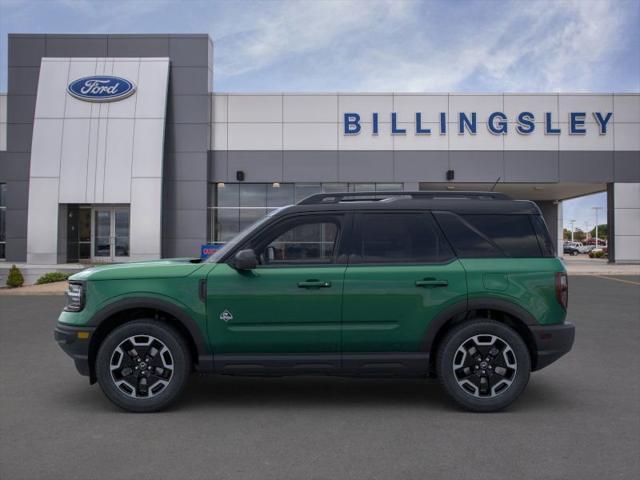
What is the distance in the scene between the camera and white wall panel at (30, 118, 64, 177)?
26.6 metres

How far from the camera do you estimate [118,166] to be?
26.4 metres

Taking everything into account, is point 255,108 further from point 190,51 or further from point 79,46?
point 79,46

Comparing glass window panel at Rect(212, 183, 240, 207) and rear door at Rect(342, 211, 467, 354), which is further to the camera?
glass window panel at Rect(212, 183, 240, 207)

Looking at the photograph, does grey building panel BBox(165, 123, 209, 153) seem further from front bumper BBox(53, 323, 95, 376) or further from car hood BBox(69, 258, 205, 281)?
front bumper BBox(53, 323, 95, 376)

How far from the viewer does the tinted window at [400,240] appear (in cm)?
505

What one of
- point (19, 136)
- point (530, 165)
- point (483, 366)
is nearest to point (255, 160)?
point (19, 136)

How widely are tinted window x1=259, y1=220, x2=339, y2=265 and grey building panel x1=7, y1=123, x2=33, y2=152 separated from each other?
2697cm

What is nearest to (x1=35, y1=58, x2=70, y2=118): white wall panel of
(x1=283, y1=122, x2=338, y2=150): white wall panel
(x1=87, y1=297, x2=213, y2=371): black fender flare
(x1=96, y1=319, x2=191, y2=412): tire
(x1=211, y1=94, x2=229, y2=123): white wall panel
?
(x1=211, y1=94, x2=229, y2=123): white wall panel

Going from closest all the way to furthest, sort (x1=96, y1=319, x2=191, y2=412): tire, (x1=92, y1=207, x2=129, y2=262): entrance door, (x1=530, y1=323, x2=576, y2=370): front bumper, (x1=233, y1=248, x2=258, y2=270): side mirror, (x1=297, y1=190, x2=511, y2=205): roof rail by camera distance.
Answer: (x1=233, y1=248, x2=258, y2=270): side mirror → (x1=96, y1=319, x2=191, y2=412): tire → (x1=530, y1=323, x2=576, y2=370): front bumper → (x1=297, y1=190, x2=511, y2=205): roof rail → (x1=92, y1=207, x2=129, y2=262): entrance door

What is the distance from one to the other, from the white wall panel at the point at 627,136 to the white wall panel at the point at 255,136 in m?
16.5

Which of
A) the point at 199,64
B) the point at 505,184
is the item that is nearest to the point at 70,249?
the point at 199,64

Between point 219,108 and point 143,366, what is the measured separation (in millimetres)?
24249

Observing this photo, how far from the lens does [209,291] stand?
4871mm

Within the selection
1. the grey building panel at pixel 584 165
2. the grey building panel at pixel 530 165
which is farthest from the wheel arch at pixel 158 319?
the grey building panel at pixel 584 165
